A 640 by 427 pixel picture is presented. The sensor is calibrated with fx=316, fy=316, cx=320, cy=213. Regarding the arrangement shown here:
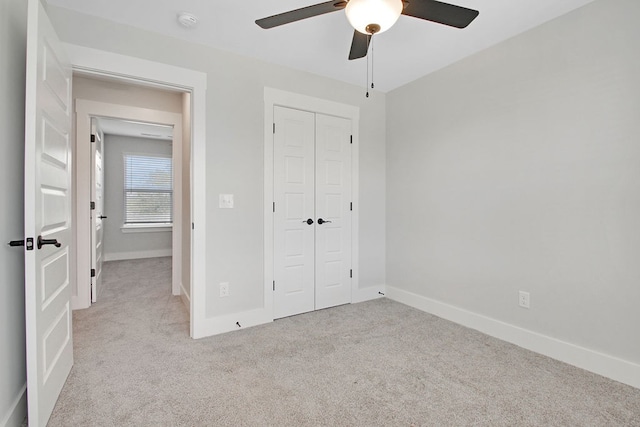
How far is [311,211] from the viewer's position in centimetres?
329

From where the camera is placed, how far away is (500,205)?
2.64 m

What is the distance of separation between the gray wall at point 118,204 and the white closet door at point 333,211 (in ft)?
15.4

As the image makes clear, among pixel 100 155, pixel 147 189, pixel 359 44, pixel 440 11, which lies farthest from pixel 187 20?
pixel 147 189

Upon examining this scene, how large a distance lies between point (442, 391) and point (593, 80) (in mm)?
2242

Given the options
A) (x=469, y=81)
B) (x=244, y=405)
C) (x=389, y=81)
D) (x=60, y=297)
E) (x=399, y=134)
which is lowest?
(x=244, y=405)

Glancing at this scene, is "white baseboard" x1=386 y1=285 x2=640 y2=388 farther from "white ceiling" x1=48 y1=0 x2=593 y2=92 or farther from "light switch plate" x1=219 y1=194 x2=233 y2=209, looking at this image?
"white ceiling" x1=48 y1=0 x2=593 y2=92

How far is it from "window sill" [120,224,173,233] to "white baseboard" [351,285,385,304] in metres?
4.74

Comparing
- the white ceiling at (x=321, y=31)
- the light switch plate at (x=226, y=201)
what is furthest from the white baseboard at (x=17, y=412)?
the white ceiling at (x=321, y=31)

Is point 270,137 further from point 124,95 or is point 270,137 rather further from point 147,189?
point 147,189

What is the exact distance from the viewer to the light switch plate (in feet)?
9.02

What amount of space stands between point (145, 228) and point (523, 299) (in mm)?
Result: 6462

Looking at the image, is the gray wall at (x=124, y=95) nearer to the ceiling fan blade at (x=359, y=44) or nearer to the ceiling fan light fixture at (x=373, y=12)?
the ceiling fan blade at (x=359, y=44)

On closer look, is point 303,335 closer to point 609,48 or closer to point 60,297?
point 60,297

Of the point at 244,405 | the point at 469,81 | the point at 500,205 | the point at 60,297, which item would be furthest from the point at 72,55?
the point at 500,205
